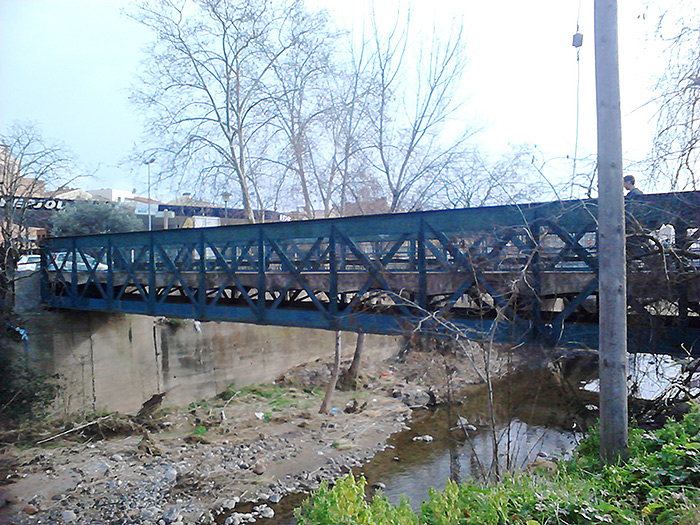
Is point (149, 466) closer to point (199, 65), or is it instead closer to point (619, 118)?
point (619, 118)

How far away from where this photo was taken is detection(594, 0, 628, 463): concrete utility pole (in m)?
5.04

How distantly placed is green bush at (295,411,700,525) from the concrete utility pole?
0.47m

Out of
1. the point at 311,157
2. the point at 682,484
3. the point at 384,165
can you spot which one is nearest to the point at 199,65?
the point at 311,157

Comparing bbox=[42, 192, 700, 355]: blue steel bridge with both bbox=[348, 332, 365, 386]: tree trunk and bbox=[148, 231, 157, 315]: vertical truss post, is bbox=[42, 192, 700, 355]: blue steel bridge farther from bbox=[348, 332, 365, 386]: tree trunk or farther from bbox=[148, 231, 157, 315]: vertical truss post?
bbox=[348, 332, 365, 386]: tree trunk

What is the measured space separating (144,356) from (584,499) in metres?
14.8

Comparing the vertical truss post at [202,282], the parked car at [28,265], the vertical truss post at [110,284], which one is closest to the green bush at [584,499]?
the vertical truss post at [202,282]

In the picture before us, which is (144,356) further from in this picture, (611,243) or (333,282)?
(611,243)

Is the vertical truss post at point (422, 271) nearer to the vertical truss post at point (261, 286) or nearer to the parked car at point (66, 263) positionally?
the vertical truss post at point (261, 286)

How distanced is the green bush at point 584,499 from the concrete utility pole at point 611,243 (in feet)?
1.54

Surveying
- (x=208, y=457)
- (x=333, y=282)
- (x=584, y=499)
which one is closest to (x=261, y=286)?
(x=333, y=282)

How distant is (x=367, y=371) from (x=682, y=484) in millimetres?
17340

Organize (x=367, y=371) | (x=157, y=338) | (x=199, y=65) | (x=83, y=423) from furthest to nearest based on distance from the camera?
(x=367, y=371) → (x=199, y=65) → (x=157, y=338) → (x=83, y=423)

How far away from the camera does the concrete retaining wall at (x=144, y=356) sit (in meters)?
14.3

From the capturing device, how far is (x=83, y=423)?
13797 mm
